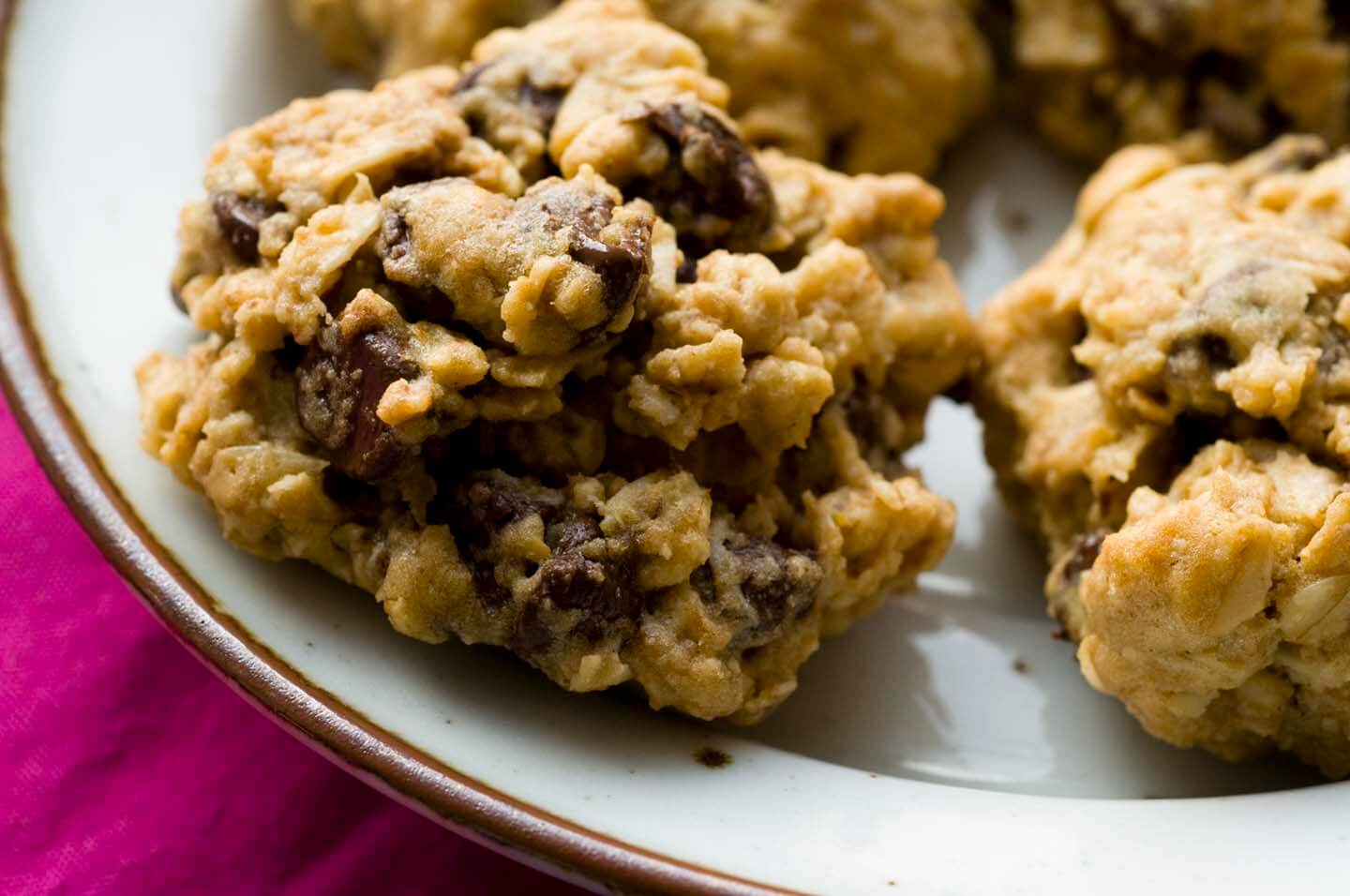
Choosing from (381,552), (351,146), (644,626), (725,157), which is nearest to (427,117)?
(351,146)

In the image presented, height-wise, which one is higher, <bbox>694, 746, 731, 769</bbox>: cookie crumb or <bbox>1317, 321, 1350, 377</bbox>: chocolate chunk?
<bbox>1317, 321, 1350, 377</bbox>: chocolate chunk

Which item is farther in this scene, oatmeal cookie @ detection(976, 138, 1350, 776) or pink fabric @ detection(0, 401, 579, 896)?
pink fabric @ detection(0, 401, 579, 896)

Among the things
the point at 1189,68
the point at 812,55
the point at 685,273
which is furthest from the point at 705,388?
the point at 1189,68

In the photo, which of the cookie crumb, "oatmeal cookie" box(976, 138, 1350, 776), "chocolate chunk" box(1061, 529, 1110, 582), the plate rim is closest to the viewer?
the plate rim

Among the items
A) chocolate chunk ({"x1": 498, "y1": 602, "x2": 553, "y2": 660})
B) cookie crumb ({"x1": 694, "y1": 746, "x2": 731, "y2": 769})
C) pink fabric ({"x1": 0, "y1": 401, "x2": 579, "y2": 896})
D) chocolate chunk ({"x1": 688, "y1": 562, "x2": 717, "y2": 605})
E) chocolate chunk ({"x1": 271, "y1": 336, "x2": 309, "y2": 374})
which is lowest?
pink fabric ({"x1": 0, "y1": 401, "x2": 579, "y2": 896})

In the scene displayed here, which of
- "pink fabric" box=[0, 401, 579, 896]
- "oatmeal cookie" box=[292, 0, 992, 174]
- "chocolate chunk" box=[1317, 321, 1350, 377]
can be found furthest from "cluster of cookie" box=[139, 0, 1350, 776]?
"pink fabric" box=[0, 401, 579, 896]

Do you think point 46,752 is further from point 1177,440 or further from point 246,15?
point 1177,440

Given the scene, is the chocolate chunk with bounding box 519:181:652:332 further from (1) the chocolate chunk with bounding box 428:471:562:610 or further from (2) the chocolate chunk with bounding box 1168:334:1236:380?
(2) the chocolate chunk with bounding box 1168:334:1236:380

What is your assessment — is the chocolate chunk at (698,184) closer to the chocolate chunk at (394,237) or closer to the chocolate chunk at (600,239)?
the chocolate chunk at (600,239)
